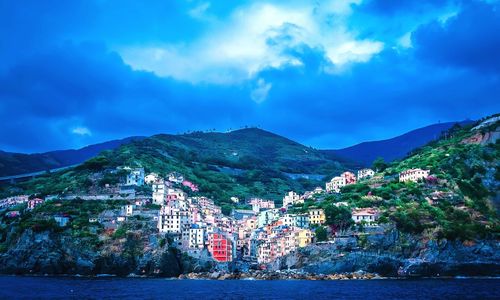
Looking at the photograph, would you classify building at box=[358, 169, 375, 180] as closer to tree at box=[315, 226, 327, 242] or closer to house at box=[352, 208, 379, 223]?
house at box=[352, 208, 379, 223]

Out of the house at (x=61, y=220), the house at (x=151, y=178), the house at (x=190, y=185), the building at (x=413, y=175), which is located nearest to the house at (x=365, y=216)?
the building at (x=413, y=175)

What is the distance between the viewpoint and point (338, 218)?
110 meters

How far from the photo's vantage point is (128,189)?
136375mm

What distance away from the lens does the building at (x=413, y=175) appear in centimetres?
13175

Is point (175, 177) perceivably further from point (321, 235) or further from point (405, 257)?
point (405, 257)

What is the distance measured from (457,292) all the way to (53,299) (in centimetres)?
4377

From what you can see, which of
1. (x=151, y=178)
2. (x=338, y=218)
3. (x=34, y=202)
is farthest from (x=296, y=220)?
(x=34, y=202)

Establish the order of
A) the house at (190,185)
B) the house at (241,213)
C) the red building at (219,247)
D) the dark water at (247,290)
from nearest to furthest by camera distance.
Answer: the dark water at (247,290) → the red building at (219,247) → the house at (241,213) → the house at (190,185)

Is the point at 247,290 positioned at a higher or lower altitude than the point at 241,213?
lower

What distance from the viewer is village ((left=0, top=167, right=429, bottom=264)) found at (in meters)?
112

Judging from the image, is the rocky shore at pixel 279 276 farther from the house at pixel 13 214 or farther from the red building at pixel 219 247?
the house at pixel 13 214

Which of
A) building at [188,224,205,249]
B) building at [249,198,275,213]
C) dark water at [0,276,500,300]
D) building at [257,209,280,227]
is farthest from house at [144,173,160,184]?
dark water at [0,276,500,300]

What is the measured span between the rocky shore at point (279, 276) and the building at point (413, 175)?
4143cm

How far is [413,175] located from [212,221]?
45945 millimetres
